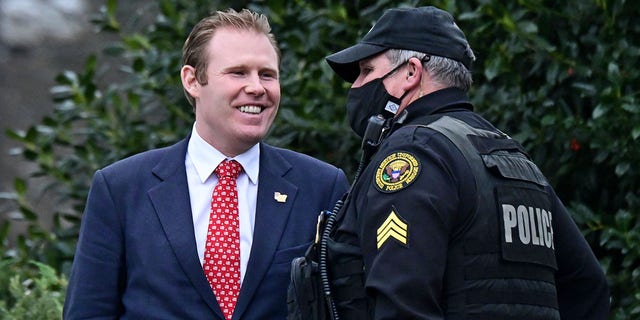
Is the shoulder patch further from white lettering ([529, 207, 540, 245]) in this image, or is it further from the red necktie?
the red necktie

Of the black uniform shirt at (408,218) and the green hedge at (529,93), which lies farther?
the green hedge at (529,93)

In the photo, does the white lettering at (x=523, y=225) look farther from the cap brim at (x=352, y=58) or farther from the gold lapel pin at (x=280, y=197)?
the gold lapel pin at (x=280, y=197)

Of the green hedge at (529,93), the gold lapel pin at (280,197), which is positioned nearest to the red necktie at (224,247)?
the gold lapel pin at (280,197)

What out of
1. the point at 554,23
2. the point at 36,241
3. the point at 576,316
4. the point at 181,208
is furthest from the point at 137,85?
the point at 576,316

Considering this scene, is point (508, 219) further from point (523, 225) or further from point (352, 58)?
point (352, 58)

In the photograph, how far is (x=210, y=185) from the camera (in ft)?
11.1

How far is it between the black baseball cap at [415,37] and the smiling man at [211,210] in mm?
346

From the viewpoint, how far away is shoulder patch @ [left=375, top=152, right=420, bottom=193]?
2.84 metres

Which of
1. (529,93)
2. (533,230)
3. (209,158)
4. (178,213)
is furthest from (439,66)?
(529,93)

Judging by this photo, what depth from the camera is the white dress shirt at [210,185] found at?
10.9ft

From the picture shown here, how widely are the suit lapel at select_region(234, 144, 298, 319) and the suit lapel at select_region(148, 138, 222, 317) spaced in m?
0.12

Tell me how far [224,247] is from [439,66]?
0.82m

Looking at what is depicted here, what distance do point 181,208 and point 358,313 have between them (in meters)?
0.67

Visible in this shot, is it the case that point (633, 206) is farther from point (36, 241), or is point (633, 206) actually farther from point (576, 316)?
point (36, 241)
